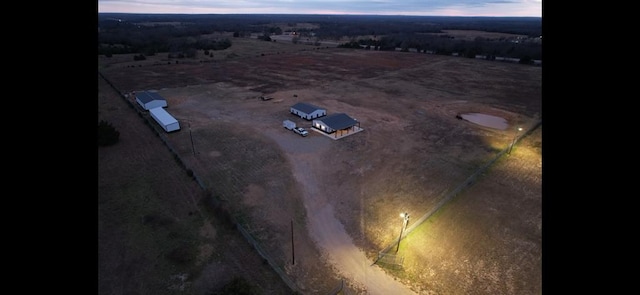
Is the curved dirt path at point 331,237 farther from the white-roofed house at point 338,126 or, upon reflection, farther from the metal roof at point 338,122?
the metal roof at point 338,122

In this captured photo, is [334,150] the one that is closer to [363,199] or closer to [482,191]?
[363,199]

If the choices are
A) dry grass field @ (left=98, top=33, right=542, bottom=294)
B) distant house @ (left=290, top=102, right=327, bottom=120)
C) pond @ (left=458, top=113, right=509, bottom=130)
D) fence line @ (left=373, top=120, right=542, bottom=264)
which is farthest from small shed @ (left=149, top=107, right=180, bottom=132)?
pond @ (left=458, top=113, right=509, bottom=130)

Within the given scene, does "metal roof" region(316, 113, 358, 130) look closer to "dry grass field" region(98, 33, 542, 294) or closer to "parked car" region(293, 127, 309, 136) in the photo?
"dry grass field" region(98, 33, 542, 294)

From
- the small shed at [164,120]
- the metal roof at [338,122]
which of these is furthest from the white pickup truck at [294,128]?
the small shed at [164,120]
